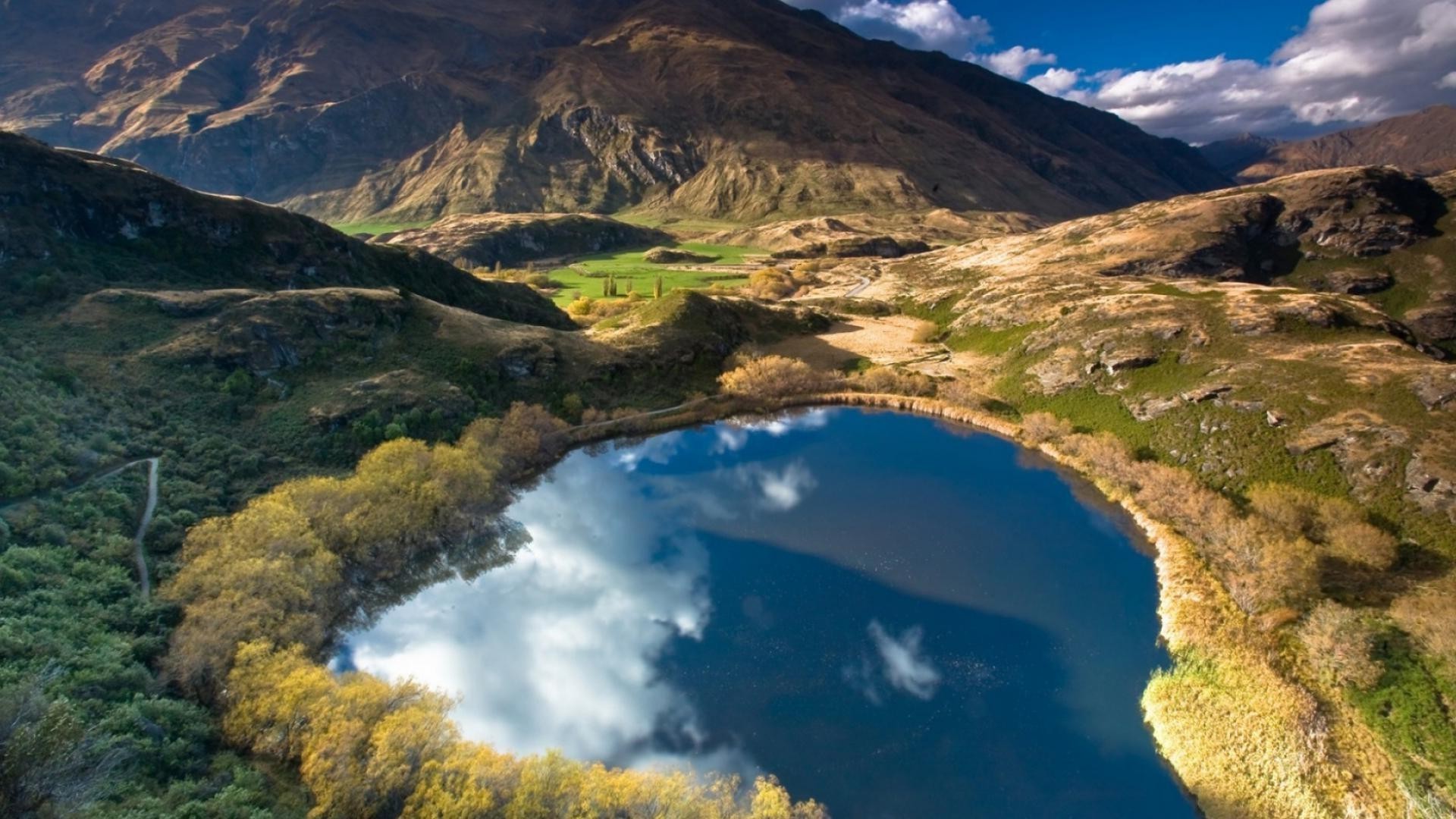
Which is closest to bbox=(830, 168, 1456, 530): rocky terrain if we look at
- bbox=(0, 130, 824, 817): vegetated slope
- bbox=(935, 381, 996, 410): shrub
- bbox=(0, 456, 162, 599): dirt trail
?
bbox=(935, 381, 996, 410): shrub

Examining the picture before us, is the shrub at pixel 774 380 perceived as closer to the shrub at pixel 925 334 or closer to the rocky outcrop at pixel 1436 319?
the shrub at pixel 925 334

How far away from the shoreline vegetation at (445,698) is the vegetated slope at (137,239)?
142 feet

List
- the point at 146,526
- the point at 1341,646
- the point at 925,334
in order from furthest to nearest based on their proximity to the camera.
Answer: the point at 925,334 < the point at 146,526 < the point at 1341,646

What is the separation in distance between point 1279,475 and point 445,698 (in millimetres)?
70818

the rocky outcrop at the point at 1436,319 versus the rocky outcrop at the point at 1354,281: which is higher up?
the rocky outcrop at the point at 1354,281

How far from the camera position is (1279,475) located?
2308 inches

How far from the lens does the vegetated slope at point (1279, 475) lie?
A: 116 feet

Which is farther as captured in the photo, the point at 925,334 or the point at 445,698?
the point at 925,334

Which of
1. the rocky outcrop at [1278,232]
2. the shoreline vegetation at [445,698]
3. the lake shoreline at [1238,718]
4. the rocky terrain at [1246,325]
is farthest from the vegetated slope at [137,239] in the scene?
the rocky outcrop at [1278,232]

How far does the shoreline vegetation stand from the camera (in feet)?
97.3

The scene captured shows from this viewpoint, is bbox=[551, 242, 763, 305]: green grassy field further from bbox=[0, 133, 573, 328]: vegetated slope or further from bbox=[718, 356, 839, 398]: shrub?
bbox=[718, 356, 839, 398]: shrub

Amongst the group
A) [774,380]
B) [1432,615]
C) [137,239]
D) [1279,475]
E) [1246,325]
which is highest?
[1246,325]

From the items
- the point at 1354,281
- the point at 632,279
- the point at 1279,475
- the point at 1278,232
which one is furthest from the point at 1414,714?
the point at 632,279

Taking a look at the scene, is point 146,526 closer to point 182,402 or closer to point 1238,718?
point 182,402
